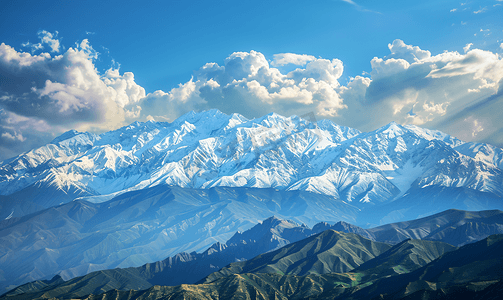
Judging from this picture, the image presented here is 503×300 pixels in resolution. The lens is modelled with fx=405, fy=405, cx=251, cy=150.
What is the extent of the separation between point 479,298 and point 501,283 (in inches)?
542

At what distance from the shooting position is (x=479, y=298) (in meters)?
198

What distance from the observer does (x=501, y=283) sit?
199m
